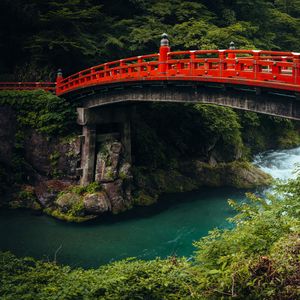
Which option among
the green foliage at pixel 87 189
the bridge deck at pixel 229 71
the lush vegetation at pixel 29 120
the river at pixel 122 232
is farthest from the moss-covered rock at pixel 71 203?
the bridge deck at pixel 229 71

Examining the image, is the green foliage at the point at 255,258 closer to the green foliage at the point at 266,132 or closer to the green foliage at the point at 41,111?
the green foliage at the point at 41,111

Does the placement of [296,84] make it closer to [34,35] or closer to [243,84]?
[243,84]

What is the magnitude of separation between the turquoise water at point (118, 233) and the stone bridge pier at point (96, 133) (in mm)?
3265

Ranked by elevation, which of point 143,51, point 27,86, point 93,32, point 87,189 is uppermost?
point 93,32

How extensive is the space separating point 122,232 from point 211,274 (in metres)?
11.2

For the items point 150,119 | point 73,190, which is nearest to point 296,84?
point 73,190

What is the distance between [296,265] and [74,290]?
4.60 meters

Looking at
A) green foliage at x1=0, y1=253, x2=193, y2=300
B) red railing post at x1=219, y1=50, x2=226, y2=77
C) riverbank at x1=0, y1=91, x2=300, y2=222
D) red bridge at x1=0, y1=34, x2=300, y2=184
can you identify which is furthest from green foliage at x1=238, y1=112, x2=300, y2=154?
green foliage at x1=0, y1=253, x2=193, y2=300

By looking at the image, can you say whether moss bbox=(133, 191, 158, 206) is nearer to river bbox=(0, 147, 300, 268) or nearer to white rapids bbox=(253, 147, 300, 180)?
river bbox=(0, 147, 300, 268)

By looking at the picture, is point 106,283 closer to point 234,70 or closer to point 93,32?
point 234,70

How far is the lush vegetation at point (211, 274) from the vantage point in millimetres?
7320

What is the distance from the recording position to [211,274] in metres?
8.50

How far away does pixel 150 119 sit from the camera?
27.2 metres

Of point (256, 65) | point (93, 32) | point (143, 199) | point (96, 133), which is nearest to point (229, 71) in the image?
point (256, 65)
